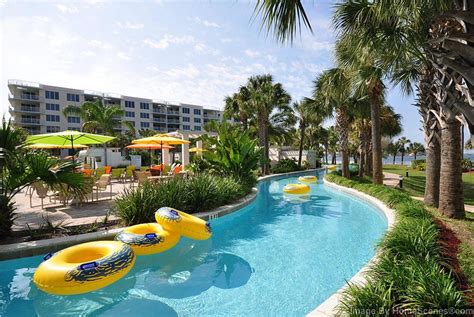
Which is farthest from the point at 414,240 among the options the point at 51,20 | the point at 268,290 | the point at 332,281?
the point at 51,20

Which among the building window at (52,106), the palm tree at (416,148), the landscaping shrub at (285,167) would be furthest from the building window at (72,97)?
the palm tree at (416,148)

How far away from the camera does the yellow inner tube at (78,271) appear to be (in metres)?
4.30

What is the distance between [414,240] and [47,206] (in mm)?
11733

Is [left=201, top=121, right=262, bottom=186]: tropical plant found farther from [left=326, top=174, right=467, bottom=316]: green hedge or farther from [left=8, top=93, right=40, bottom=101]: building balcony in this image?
[left=8, top=93, right=40, bottom=101]: building balcony

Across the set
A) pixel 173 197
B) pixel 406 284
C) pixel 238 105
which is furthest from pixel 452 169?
pixel 238 105

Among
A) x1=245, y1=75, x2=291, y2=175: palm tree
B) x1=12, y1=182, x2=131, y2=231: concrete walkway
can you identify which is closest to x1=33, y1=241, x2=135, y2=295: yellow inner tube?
x1=12, y1=182, x2=131, y2=231: concrete walkway

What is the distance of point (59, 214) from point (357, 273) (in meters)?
9.10

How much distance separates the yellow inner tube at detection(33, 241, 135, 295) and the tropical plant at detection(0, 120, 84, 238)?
6.85 feet

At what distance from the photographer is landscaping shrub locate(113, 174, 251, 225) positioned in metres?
7.71

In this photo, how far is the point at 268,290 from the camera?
5.00 metres

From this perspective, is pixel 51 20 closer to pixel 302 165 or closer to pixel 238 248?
pixel 238 248

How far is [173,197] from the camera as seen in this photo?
8711mm

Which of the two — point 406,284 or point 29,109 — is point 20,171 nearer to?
point 406,284

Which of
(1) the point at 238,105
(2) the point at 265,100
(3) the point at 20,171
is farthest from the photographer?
(1) the point at 238,105
